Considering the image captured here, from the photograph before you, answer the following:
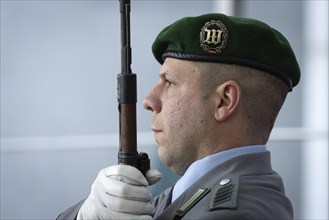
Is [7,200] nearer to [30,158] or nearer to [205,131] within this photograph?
[30,158]

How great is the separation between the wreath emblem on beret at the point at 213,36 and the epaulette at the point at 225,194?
0.36 metres

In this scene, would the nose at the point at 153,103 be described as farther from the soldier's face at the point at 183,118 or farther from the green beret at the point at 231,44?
the green beret at the point at 231,44

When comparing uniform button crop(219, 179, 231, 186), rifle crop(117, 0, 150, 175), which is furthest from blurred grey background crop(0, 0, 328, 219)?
uniform button crop(219, 179, 231, 186)

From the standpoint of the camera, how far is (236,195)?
6.77 feet

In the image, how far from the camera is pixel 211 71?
88.5 inches

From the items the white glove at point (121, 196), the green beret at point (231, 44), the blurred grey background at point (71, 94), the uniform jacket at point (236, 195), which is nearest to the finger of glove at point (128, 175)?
the white glove at point (121, 196)

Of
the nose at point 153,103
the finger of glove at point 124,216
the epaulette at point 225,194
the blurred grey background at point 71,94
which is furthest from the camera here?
the blurred grey background at point 71,94

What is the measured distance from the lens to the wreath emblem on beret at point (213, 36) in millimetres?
2230

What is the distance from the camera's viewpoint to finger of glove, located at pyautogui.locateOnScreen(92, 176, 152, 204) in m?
2.20

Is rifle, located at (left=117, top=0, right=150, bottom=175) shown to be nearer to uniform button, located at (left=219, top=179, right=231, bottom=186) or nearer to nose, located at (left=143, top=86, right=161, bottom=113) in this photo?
nose, located at (left=143, top=86, right=161, bottom=113)

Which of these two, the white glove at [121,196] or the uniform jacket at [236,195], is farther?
the white glove at [121,196]

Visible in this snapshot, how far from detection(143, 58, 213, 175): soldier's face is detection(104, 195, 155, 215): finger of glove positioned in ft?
0.51

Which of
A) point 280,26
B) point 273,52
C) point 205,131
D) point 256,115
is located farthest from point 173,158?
point 280,26

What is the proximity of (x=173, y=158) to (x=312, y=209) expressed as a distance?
1802 millimetres
